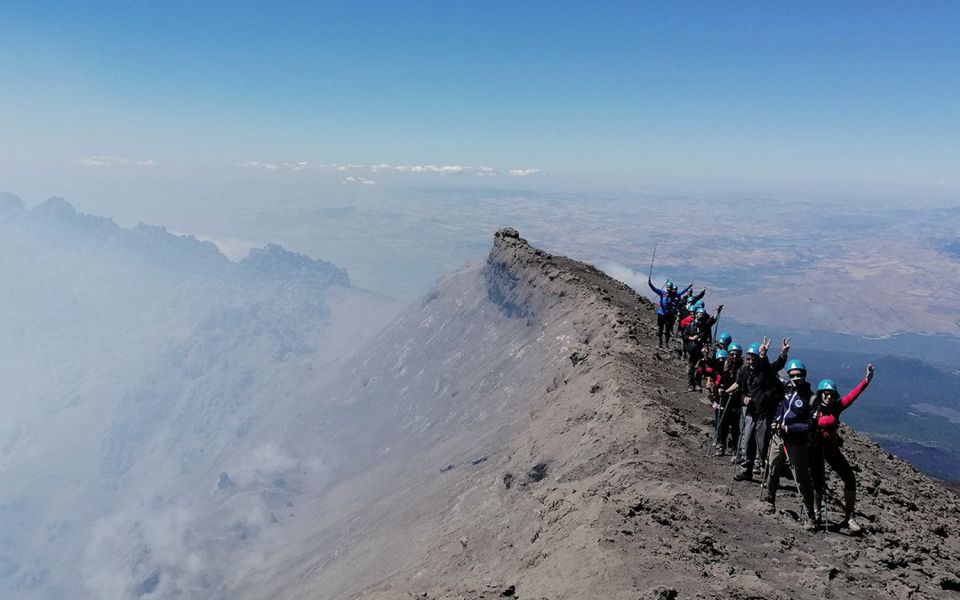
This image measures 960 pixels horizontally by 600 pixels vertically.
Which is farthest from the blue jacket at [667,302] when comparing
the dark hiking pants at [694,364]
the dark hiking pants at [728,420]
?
the dark hiking pants at [728,420]

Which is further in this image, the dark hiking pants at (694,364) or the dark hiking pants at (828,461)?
the dark hiking pants at (694,364)

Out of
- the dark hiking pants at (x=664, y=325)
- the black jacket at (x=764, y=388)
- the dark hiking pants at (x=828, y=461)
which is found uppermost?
the black jacket at (x=764, y=388)

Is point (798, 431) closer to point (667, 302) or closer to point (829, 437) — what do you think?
point (829, 437)

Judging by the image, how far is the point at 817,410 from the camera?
1135 centimetres

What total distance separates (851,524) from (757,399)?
3.23 m

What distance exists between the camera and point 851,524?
11.8 m

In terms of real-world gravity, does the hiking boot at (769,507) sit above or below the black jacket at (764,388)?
below

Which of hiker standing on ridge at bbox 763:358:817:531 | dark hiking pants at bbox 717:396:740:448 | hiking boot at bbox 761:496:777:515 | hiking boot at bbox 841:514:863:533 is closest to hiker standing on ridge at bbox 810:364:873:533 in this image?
hiker standing on ridge at bbox 763:358:817:531

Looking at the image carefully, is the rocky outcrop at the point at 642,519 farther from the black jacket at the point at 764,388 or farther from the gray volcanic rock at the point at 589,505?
the black jacket at the point at 764,388

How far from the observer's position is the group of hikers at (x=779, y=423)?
37.0 feet

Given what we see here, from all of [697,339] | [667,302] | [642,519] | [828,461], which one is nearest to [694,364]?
[697,339]

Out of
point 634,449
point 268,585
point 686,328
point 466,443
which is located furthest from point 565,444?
point 268,585

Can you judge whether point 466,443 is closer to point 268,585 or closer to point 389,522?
point 389,522

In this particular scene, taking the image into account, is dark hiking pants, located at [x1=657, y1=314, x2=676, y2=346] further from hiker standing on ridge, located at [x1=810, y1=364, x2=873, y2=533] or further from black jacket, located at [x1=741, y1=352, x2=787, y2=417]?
hiker standing on ridge, located at [x1=810, y1=364, x2=873, y2=533]
